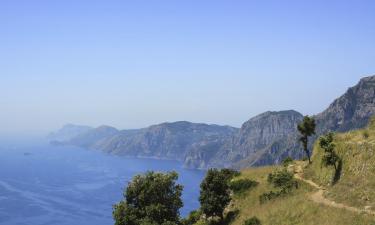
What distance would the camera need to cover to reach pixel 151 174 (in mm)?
50281

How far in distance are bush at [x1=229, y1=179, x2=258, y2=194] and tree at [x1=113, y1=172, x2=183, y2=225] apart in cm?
1105

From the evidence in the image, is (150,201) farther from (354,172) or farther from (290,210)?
(354,172)

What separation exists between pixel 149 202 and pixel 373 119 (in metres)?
30.5

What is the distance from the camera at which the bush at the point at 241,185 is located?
58.3m

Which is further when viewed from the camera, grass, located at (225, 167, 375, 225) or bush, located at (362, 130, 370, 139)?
bush, located at (362, 130, 370, 139)

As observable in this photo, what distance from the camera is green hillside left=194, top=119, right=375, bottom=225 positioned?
36062mm

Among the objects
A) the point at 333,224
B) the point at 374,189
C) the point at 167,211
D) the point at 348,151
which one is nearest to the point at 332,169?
the point at 348,151

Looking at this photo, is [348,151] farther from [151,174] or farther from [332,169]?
[151,174]

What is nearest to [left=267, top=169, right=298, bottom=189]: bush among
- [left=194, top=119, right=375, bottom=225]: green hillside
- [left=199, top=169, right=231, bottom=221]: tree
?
[left=194, top=119, right=375, bottom=225]: green hillside

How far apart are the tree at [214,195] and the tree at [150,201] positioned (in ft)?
13.6

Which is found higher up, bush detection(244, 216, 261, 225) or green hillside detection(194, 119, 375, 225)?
green hillside detection(194, 119, 375, 225)

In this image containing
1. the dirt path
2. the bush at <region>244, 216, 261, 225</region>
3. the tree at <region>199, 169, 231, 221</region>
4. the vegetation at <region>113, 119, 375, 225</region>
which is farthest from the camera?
the tree at <region>199, 169, 231, 221</region>

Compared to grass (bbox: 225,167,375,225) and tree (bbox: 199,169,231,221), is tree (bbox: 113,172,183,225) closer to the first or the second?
tree (bbox: 199,169,231,221)

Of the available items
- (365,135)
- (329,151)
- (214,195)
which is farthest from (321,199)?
(214,195)
